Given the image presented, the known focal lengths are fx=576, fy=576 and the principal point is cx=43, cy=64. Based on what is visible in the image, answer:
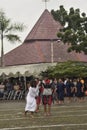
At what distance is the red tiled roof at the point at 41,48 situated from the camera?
8425 centimetres

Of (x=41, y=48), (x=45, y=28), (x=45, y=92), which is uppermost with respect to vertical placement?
(x=45, y=28)

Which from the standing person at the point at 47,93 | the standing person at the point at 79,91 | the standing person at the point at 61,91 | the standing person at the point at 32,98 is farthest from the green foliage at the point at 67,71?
the standing person at the point at 32,98

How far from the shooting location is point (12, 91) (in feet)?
145

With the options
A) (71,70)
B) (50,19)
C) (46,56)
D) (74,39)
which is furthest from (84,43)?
(50,19)

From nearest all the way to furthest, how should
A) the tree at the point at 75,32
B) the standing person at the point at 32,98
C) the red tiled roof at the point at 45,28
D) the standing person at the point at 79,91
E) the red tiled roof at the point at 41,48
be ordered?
the standing person at the point at 32,98 → the standing person at the point at 79,91 → the tree at the point at 75,32 → the red tiled roof at the point at 41,48 → the red tiled roof at the point at 45,28

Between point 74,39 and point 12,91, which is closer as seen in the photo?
point 12,91

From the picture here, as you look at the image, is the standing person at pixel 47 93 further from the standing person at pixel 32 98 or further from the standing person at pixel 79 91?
the standing person at pixel 79 91

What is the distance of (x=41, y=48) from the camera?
8594cm

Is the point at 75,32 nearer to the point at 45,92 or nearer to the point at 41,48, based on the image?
the point at 41,48

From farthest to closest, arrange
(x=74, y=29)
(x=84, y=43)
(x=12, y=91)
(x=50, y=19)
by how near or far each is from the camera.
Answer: (x=50, y=19) < (x=74, y=29) < (x=84, y=43) < (x=12, y=91)

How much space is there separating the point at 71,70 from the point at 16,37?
6316 millimetres

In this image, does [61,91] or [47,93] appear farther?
[61,91]

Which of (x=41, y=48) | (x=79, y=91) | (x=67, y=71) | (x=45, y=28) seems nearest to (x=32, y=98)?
(x=79, y=91)

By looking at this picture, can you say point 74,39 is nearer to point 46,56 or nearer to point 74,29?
point 74,29
